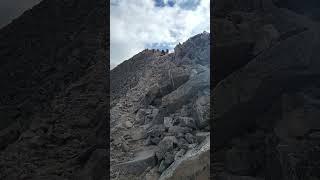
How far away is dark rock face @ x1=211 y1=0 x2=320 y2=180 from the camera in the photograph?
254 centimetres

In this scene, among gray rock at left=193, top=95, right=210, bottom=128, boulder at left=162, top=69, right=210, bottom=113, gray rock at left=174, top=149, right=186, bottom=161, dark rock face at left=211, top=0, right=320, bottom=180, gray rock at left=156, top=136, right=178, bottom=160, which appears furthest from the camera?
boulder at left=162, top=69, right=210, bottom=113

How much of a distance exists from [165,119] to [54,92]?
418 cm

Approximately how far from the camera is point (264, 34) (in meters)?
2.74

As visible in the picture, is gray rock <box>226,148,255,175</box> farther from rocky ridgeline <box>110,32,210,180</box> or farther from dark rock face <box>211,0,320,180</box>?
rocky ridgeline <box>110,32,210,180</box>

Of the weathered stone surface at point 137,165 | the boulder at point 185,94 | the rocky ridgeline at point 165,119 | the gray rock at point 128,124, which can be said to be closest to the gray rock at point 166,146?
the rocky ridgeline at point 165,119

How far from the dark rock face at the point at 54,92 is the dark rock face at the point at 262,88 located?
4.06 feet

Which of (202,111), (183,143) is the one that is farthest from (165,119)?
(183,143)

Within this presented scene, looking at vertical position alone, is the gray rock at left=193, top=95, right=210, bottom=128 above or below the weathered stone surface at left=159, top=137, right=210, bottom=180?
above

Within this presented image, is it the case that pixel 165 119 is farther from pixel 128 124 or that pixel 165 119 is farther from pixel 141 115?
pixel 141 115

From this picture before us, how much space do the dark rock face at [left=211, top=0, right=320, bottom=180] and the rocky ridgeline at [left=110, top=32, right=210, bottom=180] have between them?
9.13ft

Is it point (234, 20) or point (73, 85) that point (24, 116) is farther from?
point (234, 20)

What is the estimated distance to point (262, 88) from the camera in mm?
2650

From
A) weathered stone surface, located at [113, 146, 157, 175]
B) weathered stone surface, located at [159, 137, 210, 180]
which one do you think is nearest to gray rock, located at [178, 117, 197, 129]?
weathered stone surface, located at [113, 146, 157, 175]

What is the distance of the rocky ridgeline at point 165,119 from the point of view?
6.39 m
